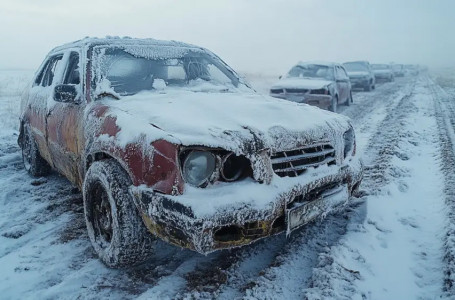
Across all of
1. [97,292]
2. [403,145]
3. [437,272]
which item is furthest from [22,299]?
[403,145]

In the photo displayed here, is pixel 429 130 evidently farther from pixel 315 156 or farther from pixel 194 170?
pixel 194 170

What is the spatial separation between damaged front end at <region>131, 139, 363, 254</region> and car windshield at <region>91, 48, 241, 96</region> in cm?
139

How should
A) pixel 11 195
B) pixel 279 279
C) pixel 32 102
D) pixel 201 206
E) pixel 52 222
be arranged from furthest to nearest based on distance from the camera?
pixel 32 102
pixel 11 195
pixel 52 222
pixel 279 279
pixel 201 206

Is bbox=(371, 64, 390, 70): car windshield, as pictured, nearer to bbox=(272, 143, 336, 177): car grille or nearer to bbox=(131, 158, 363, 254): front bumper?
bbox=(272, 143, 336, 177): car grille

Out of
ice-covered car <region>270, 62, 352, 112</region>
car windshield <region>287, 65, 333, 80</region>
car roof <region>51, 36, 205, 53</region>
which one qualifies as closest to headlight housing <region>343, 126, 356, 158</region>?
car roof <region>51, 36, 205, 53</region>

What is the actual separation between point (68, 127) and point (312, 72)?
883cm

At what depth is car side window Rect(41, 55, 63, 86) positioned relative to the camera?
4499 mm

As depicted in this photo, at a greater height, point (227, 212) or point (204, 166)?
point (204, 166)

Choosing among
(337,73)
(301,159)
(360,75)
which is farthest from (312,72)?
(360,75)

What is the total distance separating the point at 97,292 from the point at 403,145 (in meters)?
5.84

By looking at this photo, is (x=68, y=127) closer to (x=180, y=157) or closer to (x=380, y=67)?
(x=180, y=157)

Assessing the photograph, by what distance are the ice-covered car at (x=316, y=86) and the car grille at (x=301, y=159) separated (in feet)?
22.0

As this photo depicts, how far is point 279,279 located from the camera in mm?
2564

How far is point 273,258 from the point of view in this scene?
2.88 metres
